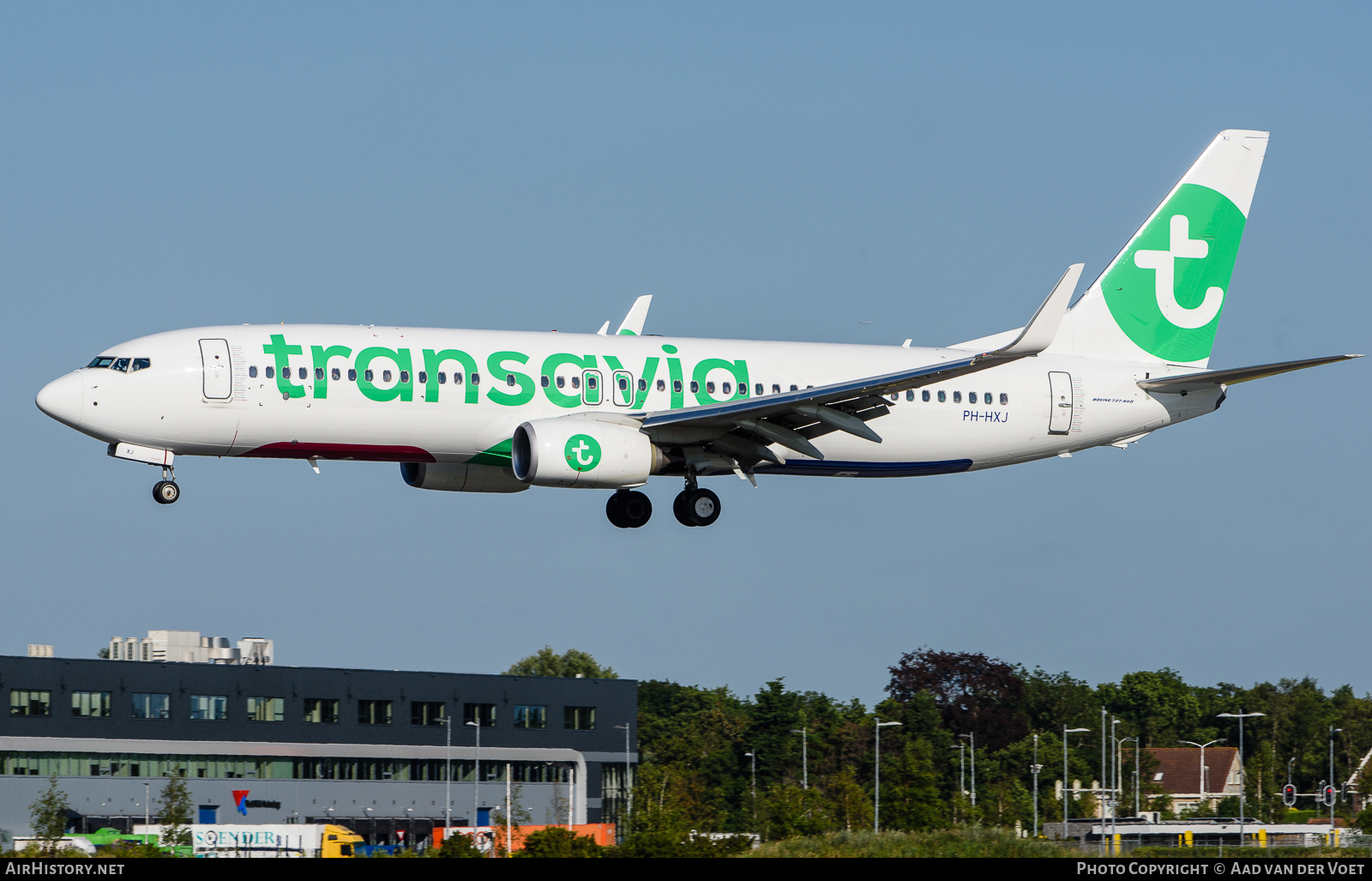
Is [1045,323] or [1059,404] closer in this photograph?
[1045,323]

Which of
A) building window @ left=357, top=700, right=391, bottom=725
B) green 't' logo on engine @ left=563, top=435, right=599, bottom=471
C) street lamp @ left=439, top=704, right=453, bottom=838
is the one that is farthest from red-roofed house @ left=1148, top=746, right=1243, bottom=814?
green 't' logo on engine @ left=563, top=435, right=599, bottom=471

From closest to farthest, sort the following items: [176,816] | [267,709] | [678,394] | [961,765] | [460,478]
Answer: [678,394] < [460,478] < [176,816] < [267,709] < [961,765]

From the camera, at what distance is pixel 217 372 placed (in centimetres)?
3944

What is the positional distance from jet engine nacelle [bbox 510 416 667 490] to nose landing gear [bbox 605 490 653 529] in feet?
13.2

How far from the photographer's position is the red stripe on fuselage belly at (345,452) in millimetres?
40250

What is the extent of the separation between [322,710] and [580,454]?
157ft

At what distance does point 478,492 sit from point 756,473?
7.63 metres

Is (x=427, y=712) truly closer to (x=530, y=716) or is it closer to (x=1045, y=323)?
(x=530, y=716)

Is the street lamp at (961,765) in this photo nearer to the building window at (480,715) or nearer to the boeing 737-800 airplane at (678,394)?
the building window at (480,715)

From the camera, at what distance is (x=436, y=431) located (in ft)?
133

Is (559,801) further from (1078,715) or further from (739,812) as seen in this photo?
(1078,715)

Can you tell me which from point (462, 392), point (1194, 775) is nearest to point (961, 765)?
point (1194, 775)

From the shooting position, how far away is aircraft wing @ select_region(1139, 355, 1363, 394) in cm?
4038

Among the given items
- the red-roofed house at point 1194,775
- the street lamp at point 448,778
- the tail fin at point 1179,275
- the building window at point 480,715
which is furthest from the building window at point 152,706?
the red-roofed house at point 1194,775
